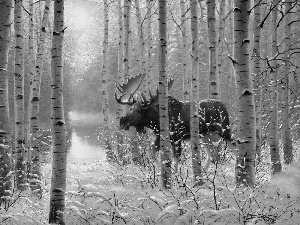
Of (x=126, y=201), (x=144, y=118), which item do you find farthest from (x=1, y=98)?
(x=144, y=118)

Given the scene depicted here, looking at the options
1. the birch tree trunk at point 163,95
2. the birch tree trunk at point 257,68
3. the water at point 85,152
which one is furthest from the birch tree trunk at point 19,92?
the water at point 85,152

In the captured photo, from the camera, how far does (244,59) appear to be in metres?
5.11

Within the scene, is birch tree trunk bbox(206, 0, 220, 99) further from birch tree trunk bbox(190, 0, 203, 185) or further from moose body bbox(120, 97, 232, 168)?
birch tree trunk bbox(190, 0, 203, 185)

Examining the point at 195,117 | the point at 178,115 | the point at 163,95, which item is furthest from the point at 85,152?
the point at 163,95

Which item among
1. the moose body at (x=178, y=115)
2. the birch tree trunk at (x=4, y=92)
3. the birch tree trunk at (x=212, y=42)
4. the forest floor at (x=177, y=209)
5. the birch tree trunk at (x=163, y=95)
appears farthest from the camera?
the moose body at (x=178, y=115)

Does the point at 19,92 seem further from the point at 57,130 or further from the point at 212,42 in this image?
the point at 212,42

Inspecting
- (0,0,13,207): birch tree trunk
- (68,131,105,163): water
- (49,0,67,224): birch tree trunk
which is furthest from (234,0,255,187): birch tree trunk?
(68,131,105,163): water

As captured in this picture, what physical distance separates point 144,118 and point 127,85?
5.17 feet

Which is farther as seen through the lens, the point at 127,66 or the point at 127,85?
the point at 127,66

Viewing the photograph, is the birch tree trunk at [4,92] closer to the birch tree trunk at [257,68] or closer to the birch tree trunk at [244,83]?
the birch tree trunk at [244,83]

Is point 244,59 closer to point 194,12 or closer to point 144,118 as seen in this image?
point 194,12

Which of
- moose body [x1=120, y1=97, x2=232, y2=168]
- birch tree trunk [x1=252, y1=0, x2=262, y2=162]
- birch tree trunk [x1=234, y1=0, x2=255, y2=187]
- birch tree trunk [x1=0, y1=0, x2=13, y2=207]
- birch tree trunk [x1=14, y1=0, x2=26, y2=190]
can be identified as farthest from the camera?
moose body [x1=120, y1=97, x2=232, y2=168]

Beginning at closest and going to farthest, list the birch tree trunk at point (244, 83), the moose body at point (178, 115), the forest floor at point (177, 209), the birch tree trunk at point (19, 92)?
the forest floor at point (177, 209) → the birch tree trunk at point (244, 83) → the birch tree trunk at point (19, 92) → the moose body at point (178, 115)

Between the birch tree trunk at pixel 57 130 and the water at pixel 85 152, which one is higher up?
the birch tree trunk at pixel 57 130
